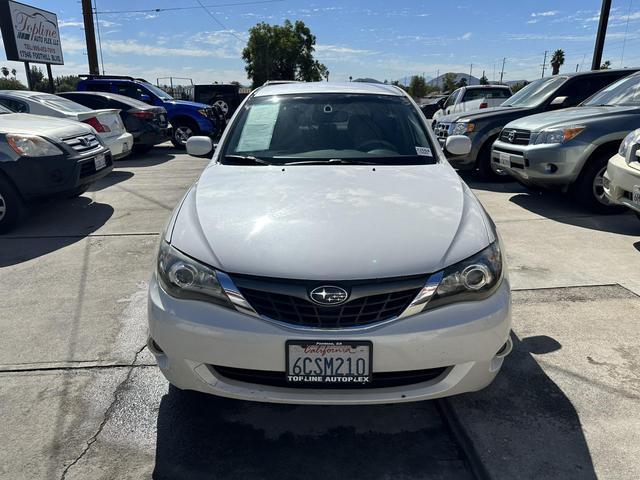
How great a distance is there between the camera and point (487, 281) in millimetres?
2107

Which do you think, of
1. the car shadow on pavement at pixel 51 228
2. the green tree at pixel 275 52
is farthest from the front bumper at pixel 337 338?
the green tree at pixel 275 52

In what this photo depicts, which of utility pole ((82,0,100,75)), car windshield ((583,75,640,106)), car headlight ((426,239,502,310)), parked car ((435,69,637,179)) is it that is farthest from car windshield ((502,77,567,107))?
utility pole ((82,0,100,75))

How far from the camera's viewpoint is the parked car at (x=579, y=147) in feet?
19.4

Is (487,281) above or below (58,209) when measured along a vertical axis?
above

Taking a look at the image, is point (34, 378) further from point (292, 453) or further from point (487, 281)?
point (487, 281)

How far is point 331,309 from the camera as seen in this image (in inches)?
76.5

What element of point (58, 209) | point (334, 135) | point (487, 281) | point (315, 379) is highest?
point (334, 135)

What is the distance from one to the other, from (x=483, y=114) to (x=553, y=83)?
4.58 ft

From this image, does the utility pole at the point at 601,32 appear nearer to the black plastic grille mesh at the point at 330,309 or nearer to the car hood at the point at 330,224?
the car hood at the point at 330,224

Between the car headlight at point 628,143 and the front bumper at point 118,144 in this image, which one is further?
the front bumper at point 118,144

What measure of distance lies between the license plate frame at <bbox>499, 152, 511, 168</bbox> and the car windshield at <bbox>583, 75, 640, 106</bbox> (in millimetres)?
1439

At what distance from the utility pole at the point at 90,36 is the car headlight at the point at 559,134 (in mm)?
17552

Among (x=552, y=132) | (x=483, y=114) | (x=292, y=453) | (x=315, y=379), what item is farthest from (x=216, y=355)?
(x=483, y=114)

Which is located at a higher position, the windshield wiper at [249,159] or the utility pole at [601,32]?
the utility pole at [601,32]
